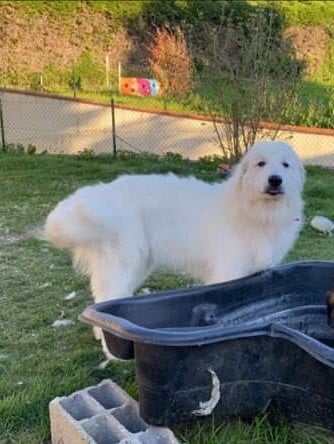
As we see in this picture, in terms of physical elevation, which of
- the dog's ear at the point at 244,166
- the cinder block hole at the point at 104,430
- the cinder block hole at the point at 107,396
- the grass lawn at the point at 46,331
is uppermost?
the dog's ear at the point at 244,166

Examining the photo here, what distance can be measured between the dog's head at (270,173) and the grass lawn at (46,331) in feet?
3.77

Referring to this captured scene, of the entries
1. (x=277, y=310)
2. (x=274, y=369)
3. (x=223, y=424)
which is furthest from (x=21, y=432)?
(x=277, y=310)

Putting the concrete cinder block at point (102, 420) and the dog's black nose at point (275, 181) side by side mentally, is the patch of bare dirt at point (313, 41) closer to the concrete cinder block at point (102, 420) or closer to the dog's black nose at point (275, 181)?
the dog's black nose at point (275, 181)

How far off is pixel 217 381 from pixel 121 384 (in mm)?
761

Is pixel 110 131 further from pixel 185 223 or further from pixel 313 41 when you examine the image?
pixel 313 41

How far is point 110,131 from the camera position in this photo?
37.3ft

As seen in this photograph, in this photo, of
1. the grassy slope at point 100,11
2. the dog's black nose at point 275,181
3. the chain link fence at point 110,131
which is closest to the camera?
the dog's black nose at point 275,181

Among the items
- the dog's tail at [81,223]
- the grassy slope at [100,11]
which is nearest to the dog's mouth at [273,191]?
the dog's tail at [81,223]

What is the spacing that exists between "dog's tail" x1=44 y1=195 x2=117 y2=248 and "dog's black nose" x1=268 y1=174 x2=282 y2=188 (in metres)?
0.85

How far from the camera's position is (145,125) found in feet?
36.7

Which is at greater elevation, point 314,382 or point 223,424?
point 314,382

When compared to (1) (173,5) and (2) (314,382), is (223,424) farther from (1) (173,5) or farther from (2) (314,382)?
(1) (173,5)

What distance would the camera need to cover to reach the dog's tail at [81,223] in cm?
358

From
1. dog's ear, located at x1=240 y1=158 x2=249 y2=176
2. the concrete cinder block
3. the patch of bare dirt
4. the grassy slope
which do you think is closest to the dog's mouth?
dog's ear, located at x1=240 y1=158 x2=249 y2=176
